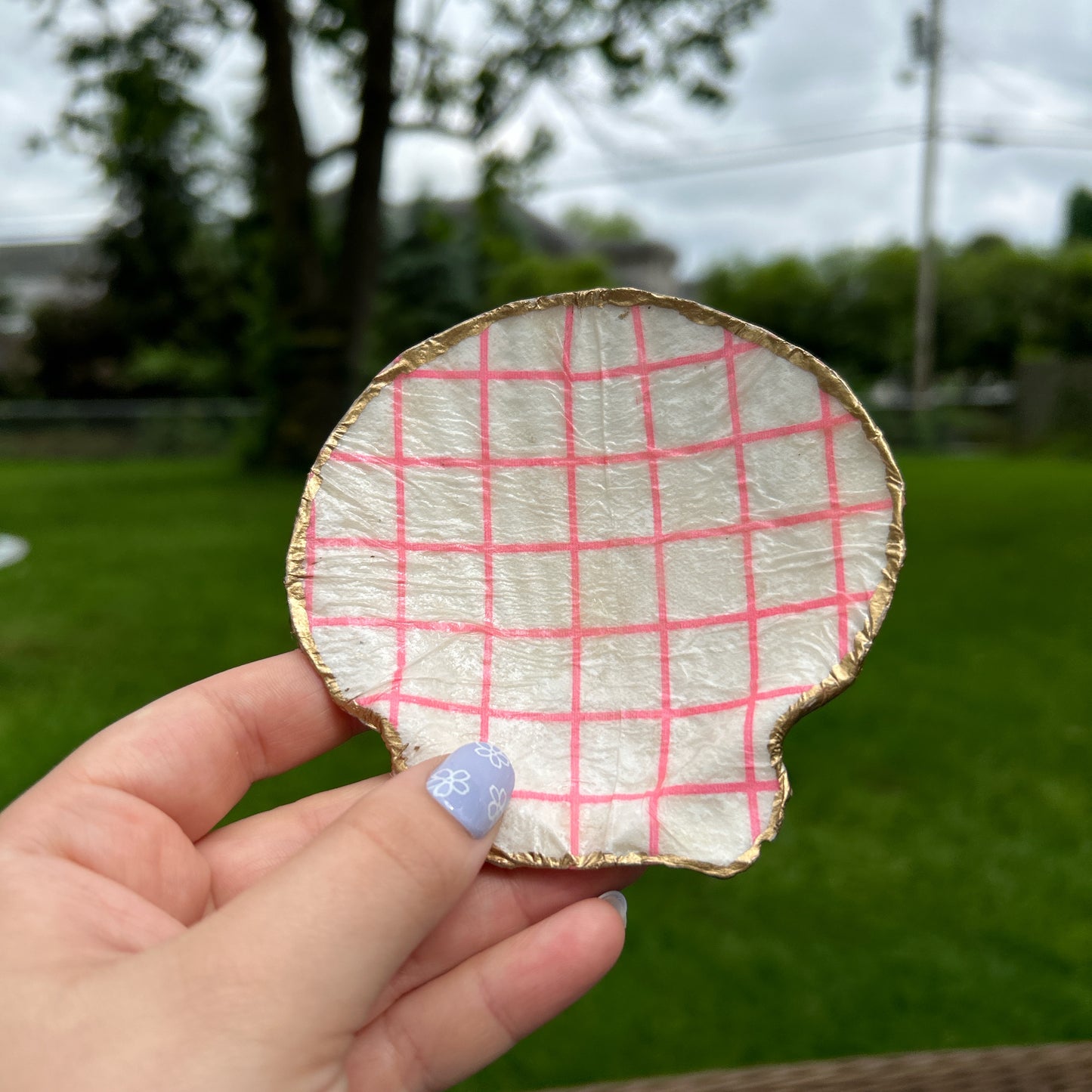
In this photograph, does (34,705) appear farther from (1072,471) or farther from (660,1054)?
(1072,471)

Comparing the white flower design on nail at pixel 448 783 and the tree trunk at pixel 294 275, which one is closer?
the white flower design on nail at pixel 448 783

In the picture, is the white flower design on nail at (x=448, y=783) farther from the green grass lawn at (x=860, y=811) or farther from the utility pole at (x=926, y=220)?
the utility pole at (x=926, y=220)

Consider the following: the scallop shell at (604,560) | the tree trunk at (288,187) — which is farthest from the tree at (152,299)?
the scallop shell at (604,560)

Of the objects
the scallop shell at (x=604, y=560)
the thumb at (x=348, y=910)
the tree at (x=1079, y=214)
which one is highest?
the tree at (x=1079, y=214)

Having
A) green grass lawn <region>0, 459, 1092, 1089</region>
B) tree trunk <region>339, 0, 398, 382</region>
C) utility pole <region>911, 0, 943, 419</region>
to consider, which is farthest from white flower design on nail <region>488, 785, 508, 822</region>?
utility pole <region>911, 0, 943, 419</region>

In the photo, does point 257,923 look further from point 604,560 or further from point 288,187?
point 288,187

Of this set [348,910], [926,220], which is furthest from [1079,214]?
[348,910]
